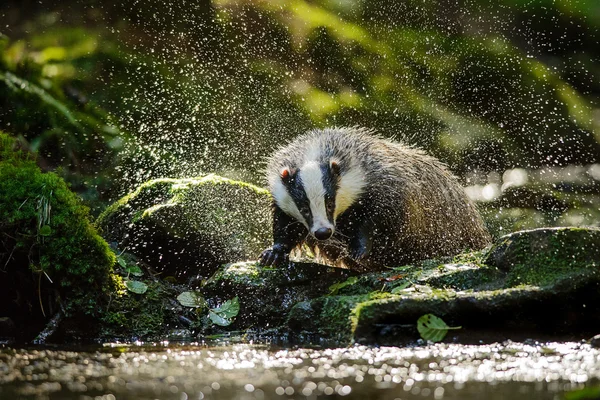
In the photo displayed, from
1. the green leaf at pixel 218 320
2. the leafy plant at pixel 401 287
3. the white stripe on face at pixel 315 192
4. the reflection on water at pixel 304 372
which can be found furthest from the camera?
the white stripe on face at pixel 315 192

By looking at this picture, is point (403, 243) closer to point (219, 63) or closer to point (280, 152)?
point (280, 152)

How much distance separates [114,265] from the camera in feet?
18.9

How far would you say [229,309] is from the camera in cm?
540

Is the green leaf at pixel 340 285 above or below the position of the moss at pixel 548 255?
below

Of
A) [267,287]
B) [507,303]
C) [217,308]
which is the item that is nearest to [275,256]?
[267,287]

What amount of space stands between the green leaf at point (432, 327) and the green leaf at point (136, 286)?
215 cm

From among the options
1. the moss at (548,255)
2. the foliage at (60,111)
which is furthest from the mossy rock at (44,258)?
the foliage at (60,111)

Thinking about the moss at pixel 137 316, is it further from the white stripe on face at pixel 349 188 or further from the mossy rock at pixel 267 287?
the white stripe on face at pixel 349 188

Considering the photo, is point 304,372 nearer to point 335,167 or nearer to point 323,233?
point 323,233

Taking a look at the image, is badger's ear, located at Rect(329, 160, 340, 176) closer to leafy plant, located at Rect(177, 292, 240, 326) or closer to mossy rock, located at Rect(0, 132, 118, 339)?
leafy plant, located at Rect(177, 292, 240, 326)

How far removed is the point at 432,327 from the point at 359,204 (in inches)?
74.1

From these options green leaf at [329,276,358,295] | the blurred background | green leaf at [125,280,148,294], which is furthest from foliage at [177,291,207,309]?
the blurred background

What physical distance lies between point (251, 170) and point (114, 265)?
3.88m

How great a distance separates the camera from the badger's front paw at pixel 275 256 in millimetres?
5809
